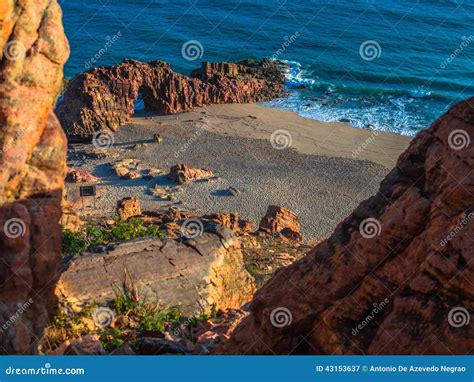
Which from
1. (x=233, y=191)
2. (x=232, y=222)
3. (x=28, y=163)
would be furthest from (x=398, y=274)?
(x=233, y=191)

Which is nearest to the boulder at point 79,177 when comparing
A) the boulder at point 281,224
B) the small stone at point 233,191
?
the small stone at point 233,191

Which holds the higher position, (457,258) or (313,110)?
(313,110)

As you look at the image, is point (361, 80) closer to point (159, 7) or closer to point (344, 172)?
point (344, 172)

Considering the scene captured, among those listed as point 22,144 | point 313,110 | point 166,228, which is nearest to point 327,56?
point 313,110

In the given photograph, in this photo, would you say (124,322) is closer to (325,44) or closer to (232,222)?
(232,222)

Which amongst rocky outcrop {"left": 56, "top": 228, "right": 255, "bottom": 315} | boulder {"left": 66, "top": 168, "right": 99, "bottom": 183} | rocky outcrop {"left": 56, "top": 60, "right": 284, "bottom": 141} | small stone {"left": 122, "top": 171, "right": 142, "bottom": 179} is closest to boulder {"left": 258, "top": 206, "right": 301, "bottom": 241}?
small stone {"left": 122, "top": 171, "right": 142, "bottom": 179}

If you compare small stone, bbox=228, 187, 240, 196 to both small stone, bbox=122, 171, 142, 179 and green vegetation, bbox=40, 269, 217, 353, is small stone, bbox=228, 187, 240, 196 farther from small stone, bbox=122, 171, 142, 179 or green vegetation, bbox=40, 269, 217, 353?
green vegetation, bbox=40, 269, 217, 353
